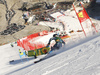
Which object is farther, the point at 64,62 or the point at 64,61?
the point at 64,61

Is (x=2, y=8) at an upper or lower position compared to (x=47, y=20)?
upper

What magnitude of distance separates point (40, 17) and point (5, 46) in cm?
992

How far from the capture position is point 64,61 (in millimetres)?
6457

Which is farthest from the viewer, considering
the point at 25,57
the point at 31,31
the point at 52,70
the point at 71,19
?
the point at 71,19

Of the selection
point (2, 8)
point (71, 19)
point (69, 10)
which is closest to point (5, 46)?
point (71, 19)

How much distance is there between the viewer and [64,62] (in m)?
6.32

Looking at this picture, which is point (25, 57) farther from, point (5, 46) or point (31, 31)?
point (31, 31)

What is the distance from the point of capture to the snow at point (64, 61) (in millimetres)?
5102

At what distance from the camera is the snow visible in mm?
5102

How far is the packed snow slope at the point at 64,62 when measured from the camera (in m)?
5.06

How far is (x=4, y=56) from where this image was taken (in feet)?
39.1

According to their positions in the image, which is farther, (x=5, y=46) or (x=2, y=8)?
(x=2, y=8)

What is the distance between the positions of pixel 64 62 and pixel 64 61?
0.14 metres

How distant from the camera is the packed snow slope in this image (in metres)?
5.06
